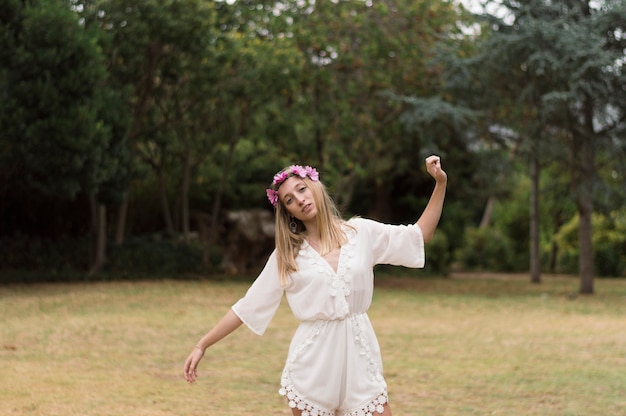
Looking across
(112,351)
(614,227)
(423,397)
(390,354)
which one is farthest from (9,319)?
(614,227)

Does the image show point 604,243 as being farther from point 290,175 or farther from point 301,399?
point 301,399

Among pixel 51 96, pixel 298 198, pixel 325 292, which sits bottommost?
pixel 325 292

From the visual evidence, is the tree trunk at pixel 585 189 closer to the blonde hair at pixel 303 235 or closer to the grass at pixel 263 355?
the grass at pixel 263 355

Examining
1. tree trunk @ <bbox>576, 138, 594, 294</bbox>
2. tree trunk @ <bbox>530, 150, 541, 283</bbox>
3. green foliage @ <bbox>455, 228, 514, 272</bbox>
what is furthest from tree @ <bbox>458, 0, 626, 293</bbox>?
green foliage @ <bbox>455, 228, 514, 272</bbox>

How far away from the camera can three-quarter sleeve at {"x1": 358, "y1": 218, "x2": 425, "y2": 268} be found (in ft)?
13.4

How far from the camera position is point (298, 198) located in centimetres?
397

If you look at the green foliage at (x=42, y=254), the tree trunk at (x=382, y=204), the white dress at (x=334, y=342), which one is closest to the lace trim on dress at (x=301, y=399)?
the white dress at (x=334, y=342)

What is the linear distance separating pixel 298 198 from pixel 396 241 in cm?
50

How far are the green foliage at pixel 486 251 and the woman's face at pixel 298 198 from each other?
935 inches

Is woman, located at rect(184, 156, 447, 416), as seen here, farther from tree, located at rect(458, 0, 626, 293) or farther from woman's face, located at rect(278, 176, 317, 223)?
tree, located at rect(458, 0, 626, 293)

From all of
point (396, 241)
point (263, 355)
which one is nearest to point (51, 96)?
point (263, 355)

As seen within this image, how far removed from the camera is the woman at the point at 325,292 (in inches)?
151

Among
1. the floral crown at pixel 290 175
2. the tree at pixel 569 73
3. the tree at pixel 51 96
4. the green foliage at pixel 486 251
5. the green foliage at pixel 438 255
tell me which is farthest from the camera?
the green foliage at pixel 486 251

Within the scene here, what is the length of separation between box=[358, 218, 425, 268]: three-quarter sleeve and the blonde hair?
0.48 ft
